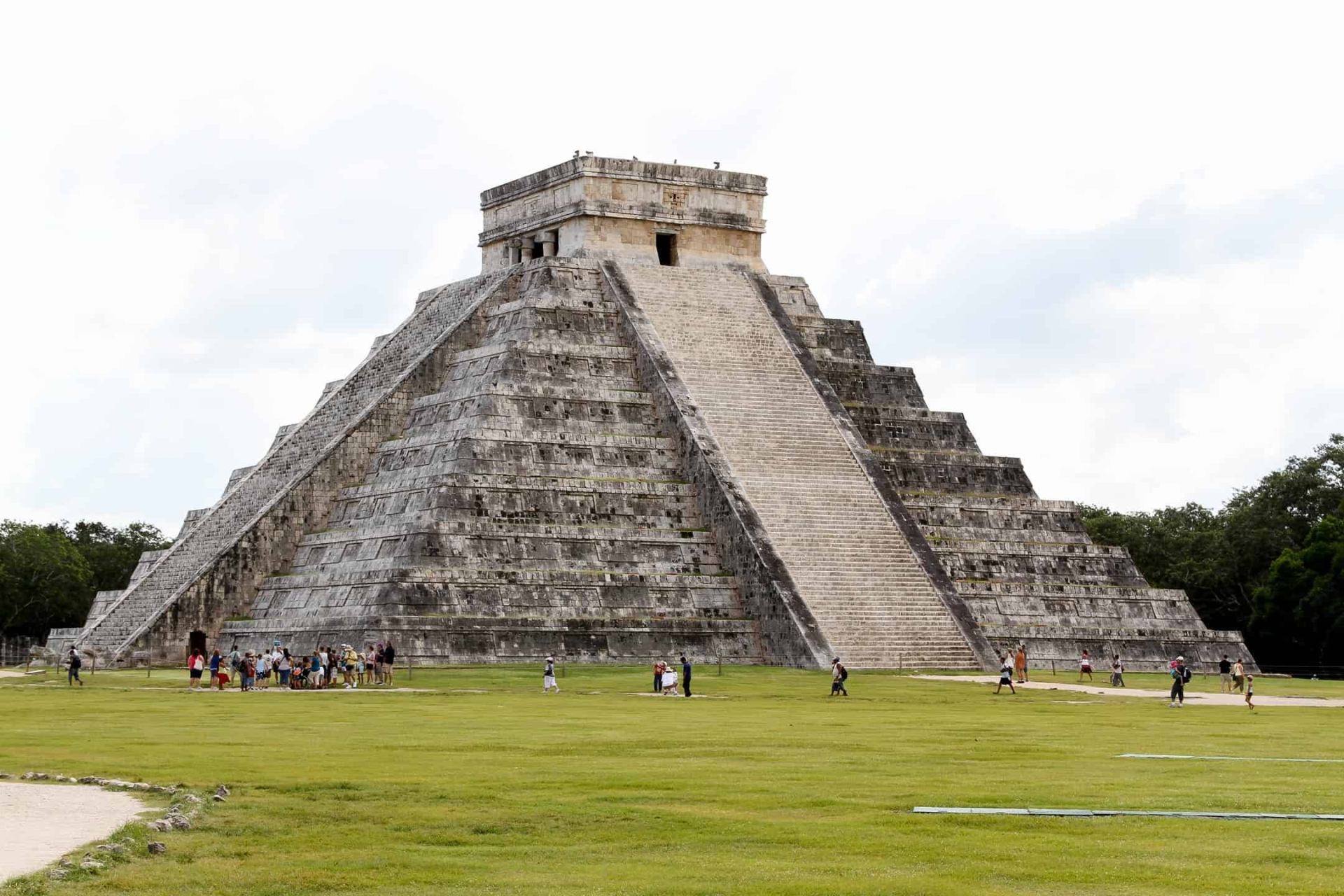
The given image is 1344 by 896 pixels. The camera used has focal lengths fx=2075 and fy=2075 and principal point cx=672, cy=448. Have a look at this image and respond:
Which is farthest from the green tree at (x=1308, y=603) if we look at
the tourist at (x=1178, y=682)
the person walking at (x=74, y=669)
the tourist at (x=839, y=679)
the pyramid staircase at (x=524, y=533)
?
the person walking at (x=74, y=669)

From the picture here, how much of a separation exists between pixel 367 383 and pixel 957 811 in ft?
114

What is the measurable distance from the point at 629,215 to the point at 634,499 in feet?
29.4

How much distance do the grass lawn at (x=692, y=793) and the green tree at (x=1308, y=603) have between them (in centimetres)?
2286

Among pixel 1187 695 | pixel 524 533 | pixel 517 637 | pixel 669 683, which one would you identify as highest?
pixel 524 533

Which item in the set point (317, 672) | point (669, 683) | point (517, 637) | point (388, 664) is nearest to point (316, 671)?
point (317, 672)

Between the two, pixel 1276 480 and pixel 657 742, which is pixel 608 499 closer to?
pixel 657 742

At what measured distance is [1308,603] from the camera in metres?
51.9

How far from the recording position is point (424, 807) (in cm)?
1570

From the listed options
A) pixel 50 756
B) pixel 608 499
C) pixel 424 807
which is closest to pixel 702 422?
pixel 608 499

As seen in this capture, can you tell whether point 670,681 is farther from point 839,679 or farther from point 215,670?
point 215,670

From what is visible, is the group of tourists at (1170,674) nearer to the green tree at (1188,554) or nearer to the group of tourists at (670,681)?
the group of tourists at (670,681)

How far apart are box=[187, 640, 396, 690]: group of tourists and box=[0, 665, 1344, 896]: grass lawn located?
4.85m

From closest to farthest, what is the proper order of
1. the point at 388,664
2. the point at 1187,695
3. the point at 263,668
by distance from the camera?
the point at 388,664
the point at 1187,695
the point at 263,668

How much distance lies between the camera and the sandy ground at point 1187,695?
1282 inches
